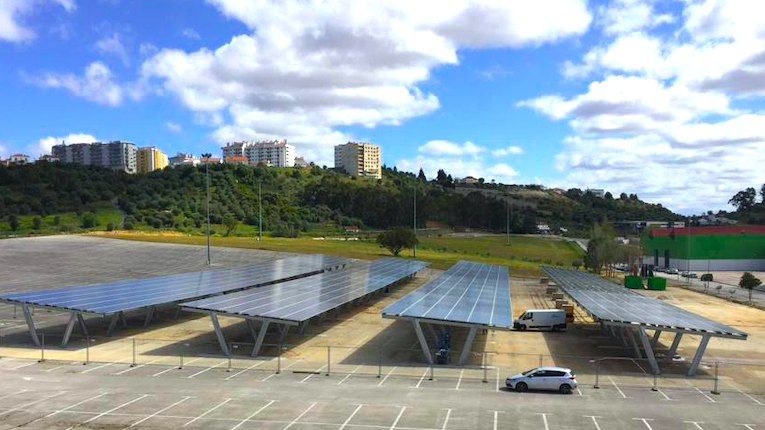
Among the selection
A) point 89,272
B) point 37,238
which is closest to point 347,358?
point 89,272

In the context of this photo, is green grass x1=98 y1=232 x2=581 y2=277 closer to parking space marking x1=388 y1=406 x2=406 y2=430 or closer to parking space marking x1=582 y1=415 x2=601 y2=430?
parking space marking x1=582 y1=415 x2=601 y2=430

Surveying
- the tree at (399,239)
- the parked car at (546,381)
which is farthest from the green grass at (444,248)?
the parked car at (546,381)

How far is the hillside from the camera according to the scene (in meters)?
135

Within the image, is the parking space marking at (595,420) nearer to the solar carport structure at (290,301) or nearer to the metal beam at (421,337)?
the metal beam at (421,337)

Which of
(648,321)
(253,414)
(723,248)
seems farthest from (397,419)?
(723,248)

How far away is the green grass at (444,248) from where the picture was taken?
99.9m

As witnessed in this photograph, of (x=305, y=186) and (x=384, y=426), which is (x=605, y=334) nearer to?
(x=384, y=426)

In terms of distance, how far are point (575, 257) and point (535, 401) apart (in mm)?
115194

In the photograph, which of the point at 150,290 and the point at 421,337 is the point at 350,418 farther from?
the point at 150,290

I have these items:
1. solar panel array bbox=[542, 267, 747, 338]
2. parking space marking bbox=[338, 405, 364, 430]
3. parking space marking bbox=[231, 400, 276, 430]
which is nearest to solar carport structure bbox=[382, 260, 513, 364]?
solar panel array bbox=[542, 267, 747, 338]

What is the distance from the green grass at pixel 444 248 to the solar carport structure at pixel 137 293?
128 feet

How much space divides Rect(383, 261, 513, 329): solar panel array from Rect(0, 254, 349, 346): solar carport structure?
51.6 ft

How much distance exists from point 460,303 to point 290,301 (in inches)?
463

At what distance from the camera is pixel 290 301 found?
38.3m
